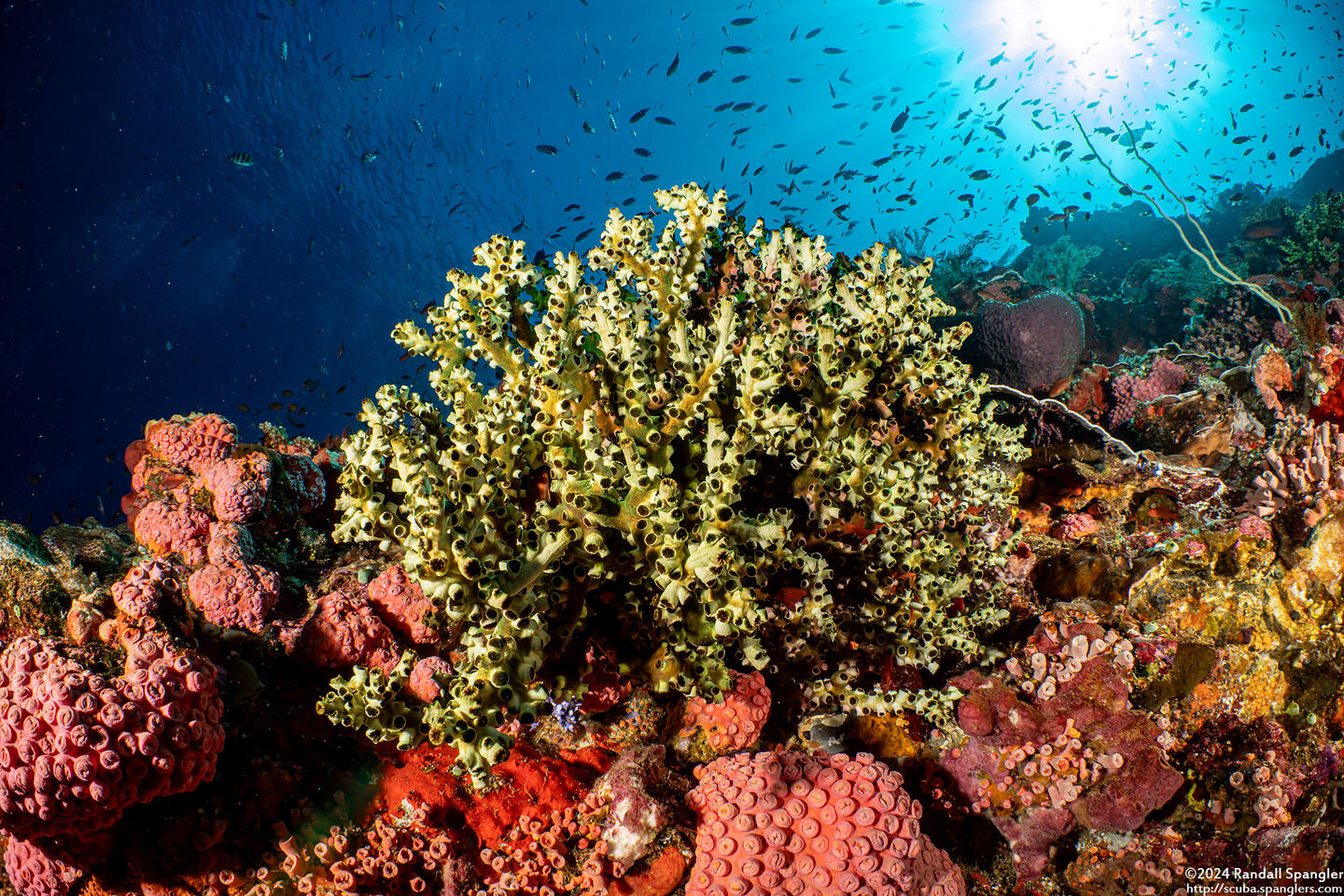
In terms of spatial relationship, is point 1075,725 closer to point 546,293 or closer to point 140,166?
point 546,293

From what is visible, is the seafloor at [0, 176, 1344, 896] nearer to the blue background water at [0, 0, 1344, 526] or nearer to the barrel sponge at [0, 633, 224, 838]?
the barrel sponge at [0, 633, 224, 838]

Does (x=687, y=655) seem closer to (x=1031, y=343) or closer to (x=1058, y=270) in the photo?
(x=1031, y=343)

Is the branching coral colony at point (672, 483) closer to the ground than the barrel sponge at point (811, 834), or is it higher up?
higher up

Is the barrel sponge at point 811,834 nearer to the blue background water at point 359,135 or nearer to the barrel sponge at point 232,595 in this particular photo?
the barrel sponge at point 232,595

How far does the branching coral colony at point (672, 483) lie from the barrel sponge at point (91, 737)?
0.95 meters

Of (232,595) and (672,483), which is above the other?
(232,595)

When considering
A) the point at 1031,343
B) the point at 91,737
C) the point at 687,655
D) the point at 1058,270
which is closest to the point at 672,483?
the point at 687,655

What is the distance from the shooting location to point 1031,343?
6387mm

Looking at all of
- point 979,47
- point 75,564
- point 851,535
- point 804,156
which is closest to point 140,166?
point 75,564

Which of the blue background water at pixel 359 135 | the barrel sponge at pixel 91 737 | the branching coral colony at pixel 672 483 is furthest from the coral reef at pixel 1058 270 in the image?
the barrel sponge at pixel 91 737

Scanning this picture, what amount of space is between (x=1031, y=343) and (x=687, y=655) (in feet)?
19.9

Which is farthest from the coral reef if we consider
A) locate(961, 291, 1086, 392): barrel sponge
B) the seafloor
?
the seafloor

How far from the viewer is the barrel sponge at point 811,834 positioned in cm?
199

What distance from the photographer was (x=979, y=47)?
81.6 m
